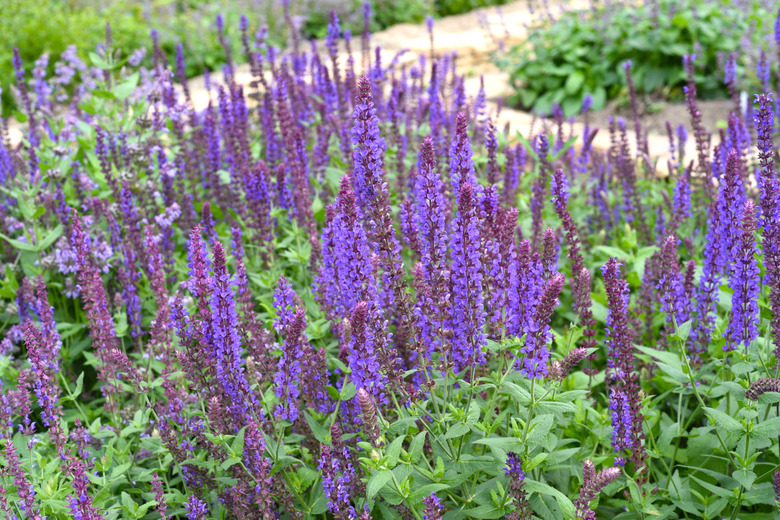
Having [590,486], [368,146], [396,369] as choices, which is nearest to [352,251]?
[368,146]

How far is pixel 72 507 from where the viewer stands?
273cm

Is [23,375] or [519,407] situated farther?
[23,375]

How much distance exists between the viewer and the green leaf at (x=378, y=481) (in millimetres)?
2395

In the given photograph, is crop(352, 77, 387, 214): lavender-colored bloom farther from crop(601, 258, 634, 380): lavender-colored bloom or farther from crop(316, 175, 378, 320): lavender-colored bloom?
crop(601, 258, 634, 380): lavender-colored bloom

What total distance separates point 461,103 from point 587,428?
10.2 feet

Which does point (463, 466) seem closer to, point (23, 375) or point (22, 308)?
point (23, 375)

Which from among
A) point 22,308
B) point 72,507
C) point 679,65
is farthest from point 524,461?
point 679,65

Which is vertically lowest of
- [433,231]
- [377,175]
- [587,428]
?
[587,428]

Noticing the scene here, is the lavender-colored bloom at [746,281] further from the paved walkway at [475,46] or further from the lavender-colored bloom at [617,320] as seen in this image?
the paved walkway at [475,46]

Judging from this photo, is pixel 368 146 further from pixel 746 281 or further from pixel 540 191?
pixel 540 191

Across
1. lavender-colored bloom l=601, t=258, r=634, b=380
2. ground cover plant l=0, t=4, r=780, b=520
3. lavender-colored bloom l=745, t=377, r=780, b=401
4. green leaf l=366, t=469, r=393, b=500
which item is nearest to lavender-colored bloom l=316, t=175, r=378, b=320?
ground cover plant l=0, t=4, r=780, b=520

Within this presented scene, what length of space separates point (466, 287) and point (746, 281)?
137cm

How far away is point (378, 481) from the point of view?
245cm

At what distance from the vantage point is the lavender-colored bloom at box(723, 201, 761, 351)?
A: 3197mm
